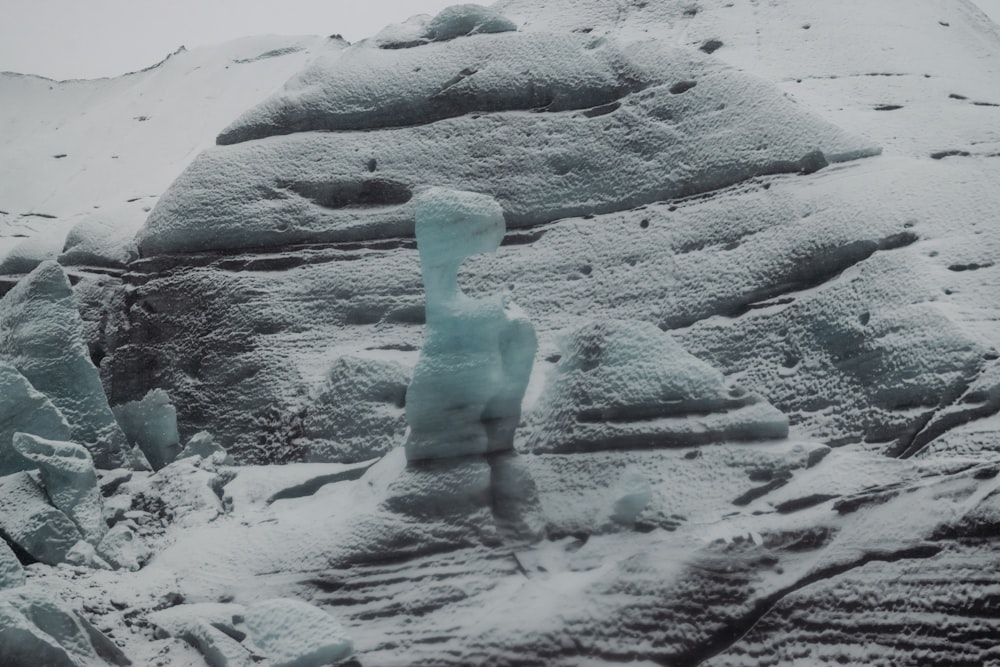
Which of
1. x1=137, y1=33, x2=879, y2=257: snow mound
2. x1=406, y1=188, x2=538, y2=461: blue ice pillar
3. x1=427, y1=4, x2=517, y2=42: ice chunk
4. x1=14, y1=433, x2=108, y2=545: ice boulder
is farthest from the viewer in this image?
x1=427, y1=4, x2=517, y2=42: ice chunk

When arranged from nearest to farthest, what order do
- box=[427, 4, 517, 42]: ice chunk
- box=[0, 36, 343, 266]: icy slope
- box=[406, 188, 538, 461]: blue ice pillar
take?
box=[406, 188, 538, 461]: blue ice pillar → box=[427, 4, 517, 42]: ice chunk → box=[0, 36, 343, 266]: icy slope

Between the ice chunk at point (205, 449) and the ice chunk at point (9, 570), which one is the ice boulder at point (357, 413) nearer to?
the ice chunk at point (205, 449)

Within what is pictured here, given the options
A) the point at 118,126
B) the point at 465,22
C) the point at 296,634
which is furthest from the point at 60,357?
the point at 118,126

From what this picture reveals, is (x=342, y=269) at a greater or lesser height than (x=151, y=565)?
greater

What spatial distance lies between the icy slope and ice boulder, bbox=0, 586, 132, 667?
271cm

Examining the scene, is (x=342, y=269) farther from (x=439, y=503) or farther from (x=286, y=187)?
(x=439, y=503)

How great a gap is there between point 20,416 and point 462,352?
1617 millimetres

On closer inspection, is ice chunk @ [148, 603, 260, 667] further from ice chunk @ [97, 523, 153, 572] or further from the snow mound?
the snow mound

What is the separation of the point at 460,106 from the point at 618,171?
0.81 metres

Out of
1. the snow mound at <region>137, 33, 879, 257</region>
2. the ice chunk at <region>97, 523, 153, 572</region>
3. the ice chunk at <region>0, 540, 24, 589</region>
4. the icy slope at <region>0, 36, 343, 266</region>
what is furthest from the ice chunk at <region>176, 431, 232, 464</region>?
the icy slope at <region>0, 36, 343, 266</region>

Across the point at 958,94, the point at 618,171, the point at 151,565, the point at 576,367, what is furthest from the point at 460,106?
the point at 151,565

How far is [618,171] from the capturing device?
15.3ft

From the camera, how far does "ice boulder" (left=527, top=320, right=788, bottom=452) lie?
3.57 m

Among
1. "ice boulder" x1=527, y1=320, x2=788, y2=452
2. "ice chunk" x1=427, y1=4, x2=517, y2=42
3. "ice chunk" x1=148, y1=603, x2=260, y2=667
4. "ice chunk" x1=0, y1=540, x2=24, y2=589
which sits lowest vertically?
"ice chunk" x1=148, y1=603, x2=260, y2=667
